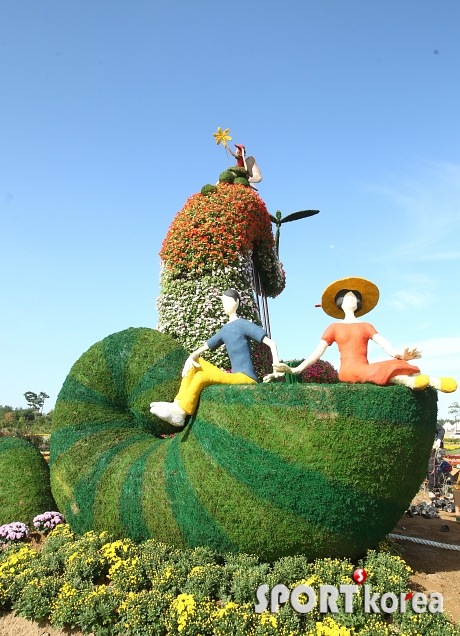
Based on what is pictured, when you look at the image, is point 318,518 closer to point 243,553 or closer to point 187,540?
point 243,553

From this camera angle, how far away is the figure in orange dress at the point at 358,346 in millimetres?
4340

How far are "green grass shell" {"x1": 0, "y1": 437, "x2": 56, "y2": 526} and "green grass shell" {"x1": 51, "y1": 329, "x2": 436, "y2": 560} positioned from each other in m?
2.02

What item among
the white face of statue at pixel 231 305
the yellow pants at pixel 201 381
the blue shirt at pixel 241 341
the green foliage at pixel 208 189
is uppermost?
the green foliage at pixel 208 189

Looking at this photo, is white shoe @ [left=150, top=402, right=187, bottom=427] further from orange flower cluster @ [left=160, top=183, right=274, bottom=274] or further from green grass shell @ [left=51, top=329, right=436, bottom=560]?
orange flower cluster @ [left=160, top=183, right=274, bottom=274]

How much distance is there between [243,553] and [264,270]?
7436mm

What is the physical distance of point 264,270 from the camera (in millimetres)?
11008

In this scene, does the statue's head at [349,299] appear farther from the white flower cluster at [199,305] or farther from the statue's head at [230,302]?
the white flower cluster at [199,305]

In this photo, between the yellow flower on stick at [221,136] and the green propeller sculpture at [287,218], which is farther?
the green propeller sculpture at [287,218]

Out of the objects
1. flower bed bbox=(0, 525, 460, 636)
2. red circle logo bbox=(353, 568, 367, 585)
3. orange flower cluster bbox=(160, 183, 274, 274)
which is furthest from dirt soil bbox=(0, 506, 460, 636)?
orange flower cluster bbox=(160, 183, 274, 274)

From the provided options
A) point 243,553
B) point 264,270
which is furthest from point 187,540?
point 264,270

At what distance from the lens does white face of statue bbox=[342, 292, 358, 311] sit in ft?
16.4

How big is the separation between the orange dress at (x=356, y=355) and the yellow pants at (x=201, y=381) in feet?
3.08

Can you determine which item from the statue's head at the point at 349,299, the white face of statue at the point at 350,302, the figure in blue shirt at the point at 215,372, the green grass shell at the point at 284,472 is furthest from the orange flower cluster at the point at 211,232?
the green grass shell at the point at 284,472

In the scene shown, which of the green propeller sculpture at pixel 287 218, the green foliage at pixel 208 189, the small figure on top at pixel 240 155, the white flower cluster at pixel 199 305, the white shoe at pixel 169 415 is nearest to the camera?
the white shoe at pixel 169 415
